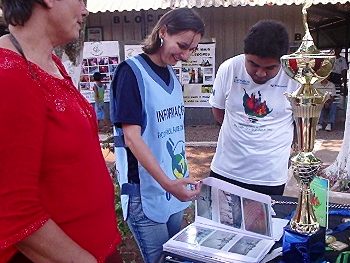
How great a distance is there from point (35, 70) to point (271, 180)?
1.54 metres

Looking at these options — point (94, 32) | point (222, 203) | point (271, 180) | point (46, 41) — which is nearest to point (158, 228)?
point (222, 203)

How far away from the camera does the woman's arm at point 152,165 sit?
Answer: 5.31ft

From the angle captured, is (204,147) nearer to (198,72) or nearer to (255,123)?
(198,72)

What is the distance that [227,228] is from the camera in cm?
160

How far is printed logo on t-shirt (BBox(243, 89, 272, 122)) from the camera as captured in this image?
224 centimetres

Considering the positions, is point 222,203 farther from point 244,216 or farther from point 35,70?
point 35,70

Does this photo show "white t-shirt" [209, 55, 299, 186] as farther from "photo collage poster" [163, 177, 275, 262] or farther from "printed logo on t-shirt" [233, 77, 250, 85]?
"photo collage poster" [163, 177, 275, 262]

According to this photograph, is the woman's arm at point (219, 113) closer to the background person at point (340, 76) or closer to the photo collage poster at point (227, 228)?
the photo collage poster at point (227, 228)

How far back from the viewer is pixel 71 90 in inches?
44.9

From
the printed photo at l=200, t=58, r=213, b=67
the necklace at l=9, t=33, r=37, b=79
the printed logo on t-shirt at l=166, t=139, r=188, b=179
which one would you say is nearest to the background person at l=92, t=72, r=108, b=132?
the printed photo at l=200, t=58, r=213, b=67

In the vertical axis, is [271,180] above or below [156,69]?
below

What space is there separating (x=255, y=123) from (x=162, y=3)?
6090 millimetres

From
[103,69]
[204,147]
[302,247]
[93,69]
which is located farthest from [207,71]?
[302,247]

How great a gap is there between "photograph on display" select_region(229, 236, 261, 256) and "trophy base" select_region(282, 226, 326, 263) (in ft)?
0.34
